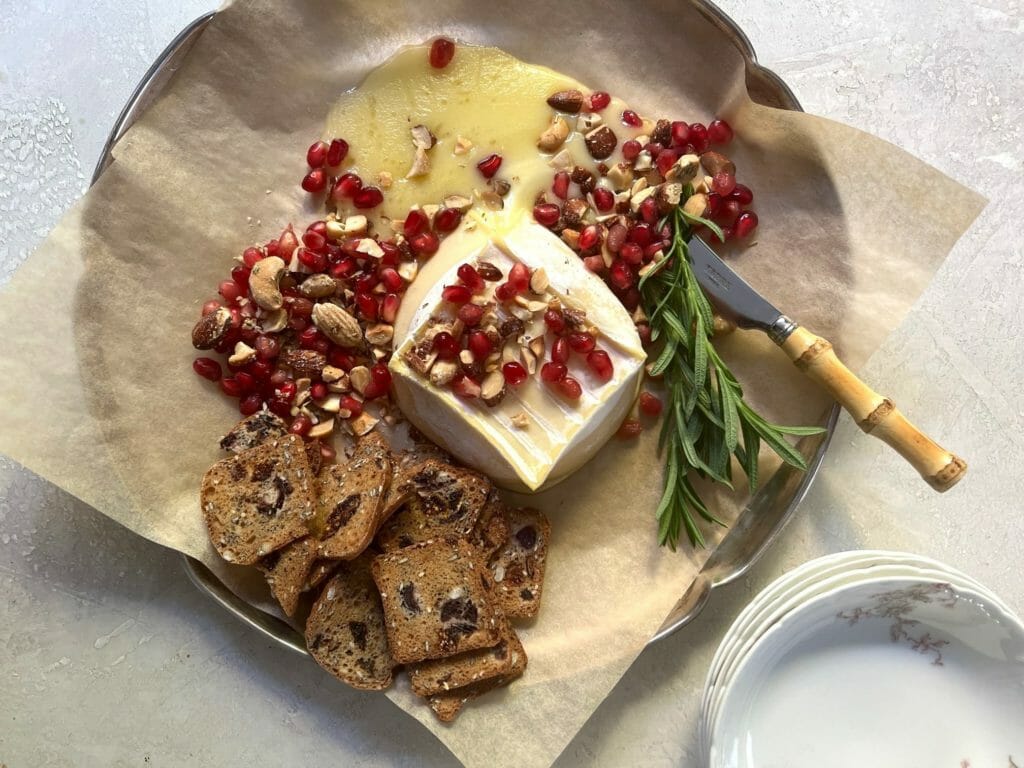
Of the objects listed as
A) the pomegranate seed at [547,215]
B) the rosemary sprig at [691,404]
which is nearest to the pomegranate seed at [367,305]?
the pomegranate seed at [547,215]

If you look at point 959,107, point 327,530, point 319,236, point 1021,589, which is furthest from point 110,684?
point 959,107

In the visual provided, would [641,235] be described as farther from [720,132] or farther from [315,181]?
[315,181]

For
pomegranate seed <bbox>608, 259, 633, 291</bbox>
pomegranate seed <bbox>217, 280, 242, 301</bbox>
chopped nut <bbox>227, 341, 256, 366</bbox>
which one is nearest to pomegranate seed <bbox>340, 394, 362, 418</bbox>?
chopped nut <bbox>227, 341, 256, 366</bbox>

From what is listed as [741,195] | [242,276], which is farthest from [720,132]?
[242,276]

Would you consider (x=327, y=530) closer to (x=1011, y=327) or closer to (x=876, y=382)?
(x=876, y=382)

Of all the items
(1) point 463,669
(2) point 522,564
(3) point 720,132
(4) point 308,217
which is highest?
(3) point 720,132

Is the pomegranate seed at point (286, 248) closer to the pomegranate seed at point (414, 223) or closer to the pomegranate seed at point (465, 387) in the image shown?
the pomegranate seed at point (414, 223)
